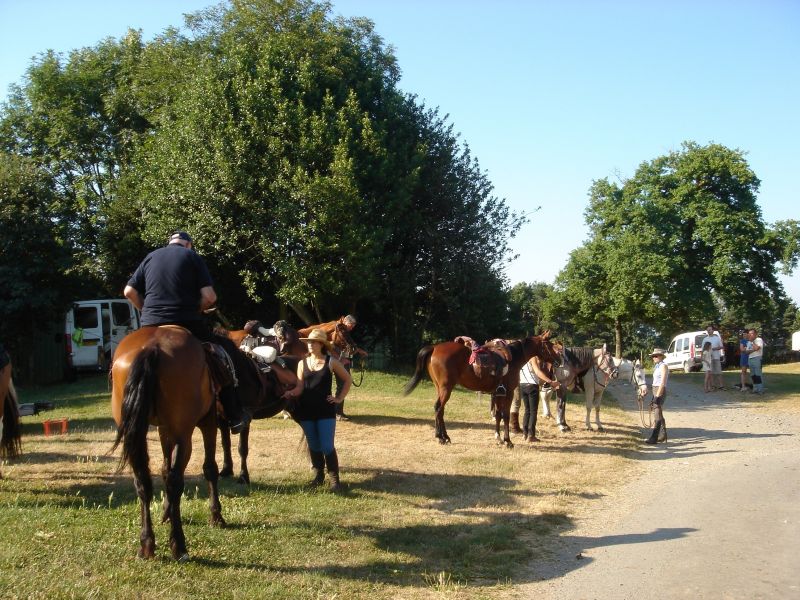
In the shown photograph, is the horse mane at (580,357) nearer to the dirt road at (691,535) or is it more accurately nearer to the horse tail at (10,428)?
the dirt road at (691,535)

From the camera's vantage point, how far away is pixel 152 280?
6.16m

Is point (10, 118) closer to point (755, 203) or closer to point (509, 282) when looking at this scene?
point (509, 282)

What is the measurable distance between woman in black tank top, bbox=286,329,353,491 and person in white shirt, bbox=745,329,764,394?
19.9 meters

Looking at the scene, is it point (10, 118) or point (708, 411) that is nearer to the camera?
point (708, 411)

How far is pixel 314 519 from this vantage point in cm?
706

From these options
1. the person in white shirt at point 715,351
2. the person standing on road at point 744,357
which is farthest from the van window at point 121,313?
the person standing on road at point 744,357

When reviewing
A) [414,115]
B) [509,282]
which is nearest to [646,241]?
[509,282]

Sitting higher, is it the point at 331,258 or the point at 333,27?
the point at 333,27

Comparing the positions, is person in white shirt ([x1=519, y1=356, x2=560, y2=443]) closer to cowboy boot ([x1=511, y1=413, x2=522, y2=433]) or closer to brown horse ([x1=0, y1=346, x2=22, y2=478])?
cowboy boot ([x1=511, y1=413, x2=522, y2=433])

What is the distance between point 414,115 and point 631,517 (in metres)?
18.7

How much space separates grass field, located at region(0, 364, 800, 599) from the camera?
5.33 meters

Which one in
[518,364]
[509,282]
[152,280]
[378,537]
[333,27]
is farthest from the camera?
[509,282]

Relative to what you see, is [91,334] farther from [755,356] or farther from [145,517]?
[755,356]

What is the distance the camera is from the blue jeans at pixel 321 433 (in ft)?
27.6
